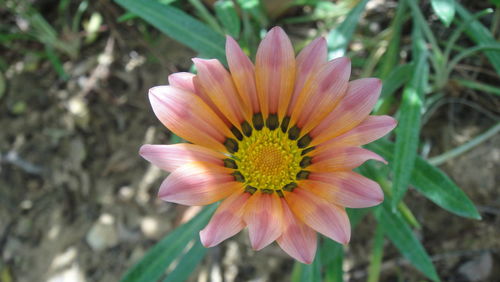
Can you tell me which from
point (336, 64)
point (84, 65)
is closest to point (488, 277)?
point (336, 64)

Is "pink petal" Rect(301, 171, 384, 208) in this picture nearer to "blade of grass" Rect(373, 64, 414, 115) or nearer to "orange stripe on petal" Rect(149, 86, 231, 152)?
"orange stripe on petal" Rect(149, 86, 231, 152)

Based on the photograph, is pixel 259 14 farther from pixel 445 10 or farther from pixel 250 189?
pixel 250 189

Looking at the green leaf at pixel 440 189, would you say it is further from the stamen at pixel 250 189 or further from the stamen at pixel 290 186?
the stamen at pixel 250 189

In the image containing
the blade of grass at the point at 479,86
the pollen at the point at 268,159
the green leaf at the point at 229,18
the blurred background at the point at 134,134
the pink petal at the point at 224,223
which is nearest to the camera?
the pink petal at the point at 224,223

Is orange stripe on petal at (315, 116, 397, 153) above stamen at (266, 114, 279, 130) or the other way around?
above

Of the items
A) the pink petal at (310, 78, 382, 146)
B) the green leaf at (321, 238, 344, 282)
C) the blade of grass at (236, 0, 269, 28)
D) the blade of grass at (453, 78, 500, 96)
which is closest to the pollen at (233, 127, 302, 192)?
the pink petal at (310, 78, 382, 146)

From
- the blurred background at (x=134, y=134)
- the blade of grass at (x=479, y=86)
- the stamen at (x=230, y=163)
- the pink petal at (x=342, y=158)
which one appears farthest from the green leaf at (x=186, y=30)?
the blade of grass at (x=479, y=86)
